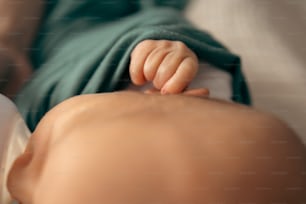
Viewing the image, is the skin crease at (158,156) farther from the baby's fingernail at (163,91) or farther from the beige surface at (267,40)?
the beige surface at (267,40)

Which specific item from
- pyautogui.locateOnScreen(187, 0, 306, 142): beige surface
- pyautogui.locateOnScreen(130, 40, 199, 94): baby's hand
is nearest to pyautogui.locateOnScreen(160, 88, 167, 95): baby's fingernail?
pyautogui.locateOnScreen(130, 40, 199, 94): baby's hand

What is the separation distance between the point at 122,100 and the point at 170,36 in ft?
0.25

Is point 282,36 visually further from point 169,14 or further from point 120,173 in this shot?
point 120,173

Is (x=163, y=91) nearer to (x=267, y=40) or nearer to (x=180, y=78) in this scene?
(x=180, y=78)

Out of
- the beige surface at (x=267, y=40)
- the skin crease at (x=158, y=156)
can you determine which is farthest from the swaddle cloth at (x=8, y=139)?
the beige surface at (x=267, y=40)

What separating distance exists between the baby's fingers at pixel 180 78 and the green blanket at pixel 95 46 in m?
0.04

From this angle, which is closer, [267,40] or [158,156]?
[158,156]

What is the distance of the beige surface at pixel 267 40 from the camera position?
346mm

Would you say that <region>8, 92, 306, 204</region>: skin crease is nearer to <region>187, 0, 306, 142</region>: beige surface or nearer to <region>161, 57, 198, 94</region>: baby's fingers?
<region>161, 57, 198, 94</region>: baby's fingers

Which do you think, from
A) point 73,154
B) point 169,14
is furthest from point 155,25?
point 73,154

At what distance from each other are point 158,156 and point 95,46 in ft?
0.48

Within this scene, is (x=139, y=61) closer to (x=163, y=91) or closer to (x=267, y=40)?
(x=163, y=91)

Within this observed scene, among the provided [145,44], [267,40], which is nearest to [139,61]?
[145,44]

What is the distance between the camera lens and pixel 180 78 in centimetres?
25
